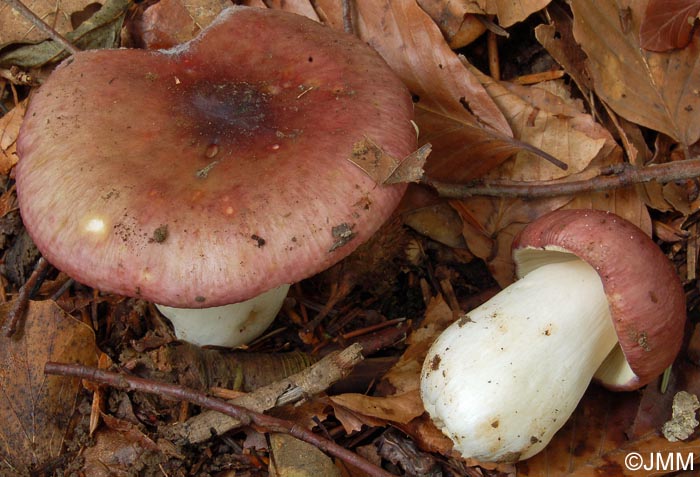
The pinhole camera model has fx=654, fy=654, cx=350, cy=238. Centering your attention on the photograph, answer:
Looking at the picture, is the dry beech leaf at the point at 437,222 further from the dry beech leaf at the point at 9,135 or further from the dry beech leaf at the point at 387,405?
the dry beech leaf at the point at 9,135

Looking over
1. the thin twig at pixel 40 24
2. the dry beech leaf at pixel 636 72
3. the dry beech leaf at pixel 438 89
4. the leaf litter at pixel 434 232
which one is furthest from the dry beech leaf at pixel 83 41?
the dry beech leaf at pixel 636 72

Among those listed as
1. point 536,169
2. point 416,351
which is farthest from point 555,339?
point 536,169

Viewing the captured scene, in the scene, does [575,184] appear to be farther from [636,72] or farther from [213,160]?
[213,160]

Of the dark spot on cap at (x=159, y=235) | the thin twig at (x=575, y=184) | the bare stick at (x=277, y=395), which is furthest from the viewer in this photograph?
the thin twig at (x=575, y=184)

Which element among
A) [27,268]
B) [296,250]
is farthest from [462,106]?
[27,268]

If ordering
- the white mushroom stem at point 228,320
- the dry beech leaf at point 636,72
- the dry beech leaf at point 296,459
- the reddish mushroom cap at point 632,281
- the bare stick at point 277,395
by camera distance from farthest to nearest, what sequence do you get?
the dry beech leaf at point 636,72 < the white mushroom stem at point 228,320 < the bare stick at point 277,395 < the dry beech leaf at point 296,459 < the reddish mushroom cap at point 632,281

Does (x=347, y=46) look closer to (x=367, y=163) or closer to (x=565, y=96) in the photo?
(x=367, y=163)
